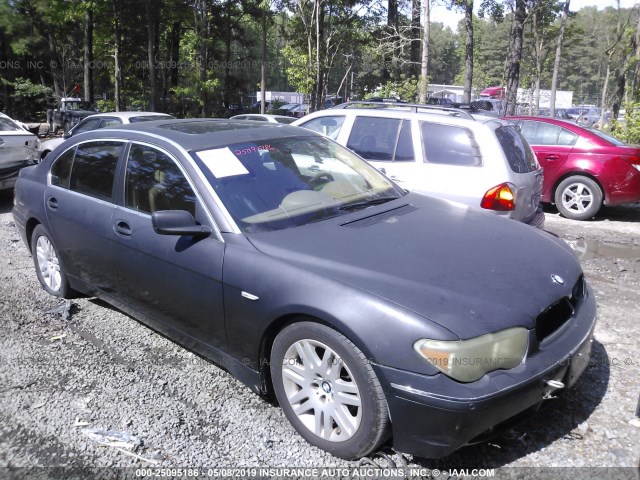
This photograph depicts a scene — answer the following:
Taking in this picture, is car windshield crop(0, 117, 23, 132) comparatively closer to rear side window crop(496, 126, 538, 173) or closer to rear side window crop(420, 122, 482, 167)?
rear side window crop(420, 122, 482, 167)

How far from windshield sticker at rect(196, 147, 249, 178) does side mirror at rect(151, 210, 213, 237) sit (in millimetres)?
371

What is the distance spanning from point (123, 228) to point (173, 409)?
4.39 feet

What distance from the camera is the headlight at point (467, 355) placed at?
2.47 m

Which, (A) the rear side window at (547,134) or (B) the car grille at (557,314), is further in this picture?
(A) the rear side window at (547,134)

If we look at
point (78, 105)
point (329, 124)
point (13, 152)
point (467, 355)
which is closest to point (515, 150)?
point (329, 124)

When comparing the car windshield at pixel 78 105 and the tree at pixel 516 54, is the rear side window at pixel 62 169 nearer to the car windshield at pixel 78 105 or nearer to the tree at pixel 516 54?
the tree at pixel 516 54

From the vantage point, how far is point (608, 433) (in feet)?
10.2

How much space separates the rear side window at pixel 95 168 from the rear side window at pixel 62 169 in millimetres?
85

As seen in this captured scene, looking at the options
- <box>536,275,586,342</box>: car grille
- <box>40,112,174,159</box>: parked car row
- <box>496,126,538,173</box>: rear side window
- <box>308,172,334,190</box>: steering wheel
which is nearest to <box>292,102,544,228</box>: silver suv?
<box>496,126,538,173</box>: rear side window

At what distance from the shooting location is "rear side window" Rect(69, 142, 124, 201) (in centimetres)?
425

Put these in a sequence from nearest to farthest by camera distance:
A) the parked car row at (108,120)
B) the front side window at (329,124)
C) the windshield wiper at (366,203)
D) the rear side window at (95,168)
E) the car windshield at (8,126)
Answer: the windshield wiper at (366,203) < the rear side window at (95,168) < the front side window at (329,124) < the car windshield at (8,126) < the parked car row at (108,120)

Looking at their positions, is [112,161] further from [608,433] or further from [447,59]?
[447,59]

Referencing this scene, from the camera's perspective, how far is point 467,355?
8.14 ft

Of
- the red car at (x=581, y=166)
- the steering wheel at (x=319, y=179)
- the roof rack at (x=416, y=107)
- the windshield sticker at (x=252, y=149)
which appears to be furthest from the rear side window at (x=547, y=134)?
the windshield sticker at (x=252, y=149)
